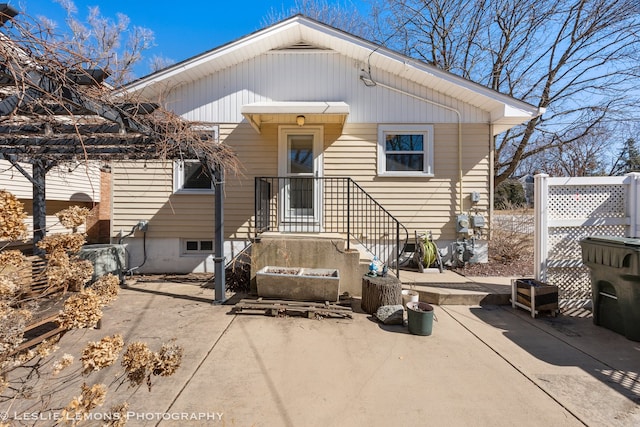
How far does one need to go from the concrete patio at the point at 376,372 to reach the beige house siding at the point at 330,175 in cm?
256

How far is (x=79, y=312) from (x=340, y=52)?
6.61m

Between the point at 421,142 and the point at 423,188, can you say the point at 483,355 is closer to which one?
the point at 423,188

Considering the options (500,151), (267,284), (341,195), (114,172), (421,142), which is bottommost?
(267,284)

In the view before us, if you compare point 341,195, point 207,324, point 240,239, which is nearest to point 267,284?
point 207,324

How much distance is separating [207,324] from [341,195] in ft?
12.5

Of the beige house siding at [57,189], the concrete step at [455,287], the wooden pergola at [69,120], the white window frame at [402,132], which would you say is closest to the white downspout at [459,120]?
the white window frame at [402,132]

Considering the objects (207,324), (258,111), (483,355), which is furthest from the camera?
(258,111)

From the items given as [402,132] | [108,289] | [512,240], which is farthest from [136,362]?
[512,240]

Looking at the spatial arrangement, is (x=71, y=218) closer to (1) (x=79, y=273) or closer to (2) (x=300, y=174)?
(1) (x=79, y=273)

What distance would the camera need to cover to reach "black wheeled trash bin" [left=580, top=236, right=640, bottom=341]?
3363mm

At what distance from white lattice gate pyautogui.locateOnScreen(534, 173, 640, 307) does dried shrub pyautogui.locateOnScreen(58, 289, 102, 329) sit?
5455 mm

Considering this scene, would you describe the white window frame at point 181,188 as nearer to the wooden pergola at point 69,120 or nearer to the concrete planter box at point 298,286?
the wooden pergola at point 69,120

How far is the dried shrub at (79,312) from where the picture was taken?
151 cm

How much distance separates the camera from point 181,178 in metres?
6.50
